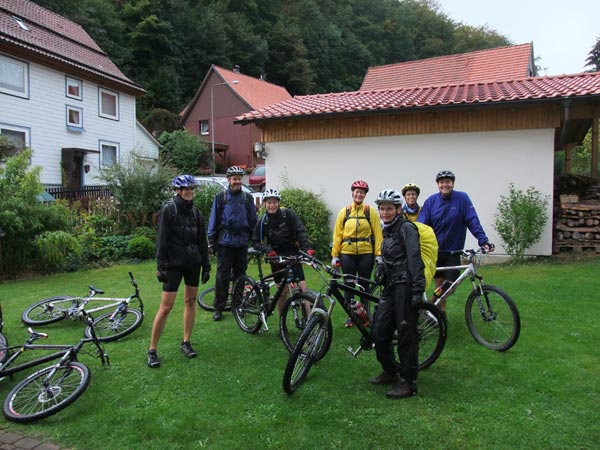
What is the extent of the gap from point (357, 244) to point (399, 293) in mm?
1619

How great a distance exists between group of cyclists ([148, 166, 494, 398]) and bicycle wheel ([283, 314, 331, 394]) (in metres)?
0.53

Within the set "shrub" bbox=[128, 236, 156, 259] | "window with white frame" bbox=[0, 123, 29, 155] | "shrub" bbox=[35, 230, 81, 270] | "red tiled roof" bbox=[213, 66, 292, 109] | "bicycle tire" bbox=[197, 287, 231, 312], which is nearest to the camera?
"bicycle tire" bbox=[197, 287, 231, 312]

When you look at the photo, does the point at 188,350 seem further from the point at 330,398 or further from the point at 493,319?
the point at 493,319

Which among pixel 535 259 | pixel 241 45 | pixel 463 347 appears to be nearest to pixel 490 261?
pixel 535 259

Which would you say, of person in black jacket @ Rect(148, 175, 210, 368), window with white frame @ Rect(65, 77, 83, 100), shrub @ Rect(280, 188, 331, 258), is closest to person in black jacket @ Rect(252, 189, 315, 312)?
person in black jacket @ Rect(148, 175, 210, 368)

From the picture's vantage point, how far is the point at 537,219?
31.4ft

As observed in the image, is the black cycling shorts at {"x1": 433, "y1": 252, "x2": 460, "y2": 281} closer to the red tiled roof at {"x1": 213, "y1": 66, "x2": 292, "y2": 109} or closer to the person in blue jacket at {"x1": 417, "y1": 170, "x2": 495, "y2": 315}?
the person in blue jacket at {"x1": 417, "y1": 170, "x2": 495, "y2": 315}

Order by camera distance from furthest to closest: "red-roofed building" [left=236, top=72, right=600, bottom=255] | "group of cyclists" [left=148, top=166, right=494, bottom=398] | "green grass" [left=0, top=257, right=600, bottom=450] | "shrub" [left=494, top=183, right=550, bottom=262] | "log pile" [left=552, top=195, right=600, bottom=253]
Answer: "log pile" [left=552, top=195, right=600, bottom=253], "red-roofed building" [left=236, top=72, right=600, bottom=255], "shrub" [left=494, top=183, right=550, bottom=262], "group of cyclists" [left=148, top=166, right=494, bottom=398], "green grass" [left=0, top=257, right=600, bottom=450]

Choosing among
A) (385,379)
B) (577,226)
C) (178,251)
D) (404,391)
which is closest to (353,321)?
(385,379)

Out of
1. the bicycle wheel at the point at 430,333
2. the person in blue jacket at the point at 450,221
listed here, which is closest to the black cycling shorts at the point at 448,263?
the person in blue jacket at the point at 450,221

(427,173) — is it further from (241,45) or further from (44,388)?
(241,45)

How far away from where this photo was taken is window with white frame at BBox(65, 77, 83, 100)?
20.0m

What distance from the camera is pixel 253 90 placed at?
39.0m

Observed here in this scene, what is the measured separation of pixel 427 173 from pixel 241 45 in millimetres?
40826
